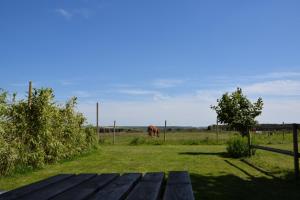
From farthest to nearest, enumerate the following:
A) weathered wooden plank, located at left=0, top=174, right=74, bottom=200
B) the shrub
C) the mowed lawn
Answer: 1. the shrub
2. the mowed lawn
3. weathered wooden plank, located at left=0, top=174, right=74, bottom=200

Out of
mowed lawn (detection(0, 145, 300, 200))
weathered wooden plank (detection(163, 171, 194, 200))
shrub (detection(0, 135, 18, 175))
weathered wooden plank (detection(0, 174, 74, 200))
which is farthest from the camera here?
shrub (detection(0, 135, 18, 175))

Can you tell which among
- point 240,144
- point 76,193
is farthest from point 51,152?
point 76,193

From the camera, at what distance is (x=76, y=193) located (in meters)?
2.85

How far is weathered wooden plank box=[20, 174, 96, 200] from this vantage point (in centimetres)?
275

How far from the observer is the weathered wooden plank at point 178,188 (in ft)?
8.71

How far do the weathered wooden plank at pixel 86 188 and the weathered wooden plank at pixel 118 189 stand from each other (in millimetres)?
59

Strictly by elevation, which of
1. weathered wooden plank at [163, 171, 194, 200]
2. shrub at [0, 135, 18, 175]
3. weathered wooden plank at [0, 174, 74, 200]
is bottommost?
shrub at [0, 135, 18, 175]

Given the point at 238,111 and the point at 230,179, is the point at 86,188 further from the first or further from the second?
the point at 238,111

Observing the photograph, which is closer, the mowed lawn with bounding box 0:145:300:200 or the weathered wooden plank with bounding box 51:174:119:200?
the weathered wooden plank with bounding box 51:174:119:200

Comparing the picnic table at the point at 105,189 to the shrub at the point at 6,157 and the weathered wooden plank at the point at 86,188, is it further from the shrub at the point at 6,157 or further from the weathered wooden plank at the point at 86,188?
the shrub at the point at 6,157

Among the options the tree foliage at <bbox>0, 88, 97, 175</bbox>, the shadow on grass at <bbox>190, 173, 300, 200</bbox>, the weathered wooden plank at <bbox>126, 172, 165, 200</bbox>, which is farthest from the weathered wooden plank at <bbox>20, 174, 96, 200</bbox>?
the tree foliage at <bbox>0, 88, 97, 175</bbox>

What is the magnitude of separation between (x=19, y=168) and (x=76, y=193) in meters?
9.97

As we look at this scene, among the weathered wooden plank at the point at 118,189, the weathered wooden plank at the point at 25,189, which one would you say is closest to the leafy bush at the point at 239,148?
the weathered wooden plank at the point at 118,189

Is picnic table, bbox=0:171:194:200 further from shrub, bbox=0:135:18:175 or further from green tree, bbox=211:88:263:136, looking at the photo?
green tree, bbox=211:88:263:136
